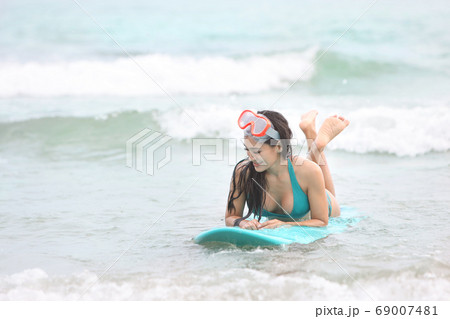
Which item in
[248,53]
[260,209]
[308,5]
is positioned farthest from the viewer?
[308,5]

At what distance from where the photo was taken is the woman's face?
177 inches

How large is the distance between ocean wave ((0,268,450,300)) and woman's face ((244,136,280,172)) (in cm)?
95

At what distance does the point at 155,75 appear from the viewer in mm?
14344

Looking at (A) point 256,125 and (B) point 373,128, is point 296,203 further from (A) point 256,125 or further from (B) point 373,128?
(B) point 373,128

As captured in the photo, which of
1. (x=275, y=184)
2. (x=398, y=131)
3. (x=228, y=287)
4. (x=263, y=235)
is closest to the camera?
(x=228, y=287)

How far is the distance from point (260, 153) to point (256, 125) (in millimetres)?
252

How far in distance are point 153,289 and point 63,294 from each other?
1.99ft

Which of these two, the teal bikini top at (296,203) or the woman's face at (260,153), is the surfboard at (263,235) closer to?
the teal bikini top at (296,203)

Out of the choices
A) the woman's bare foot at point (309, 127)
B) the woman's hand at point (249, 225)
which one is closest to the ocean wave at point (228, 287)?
the woman's hand at point (249, 225)

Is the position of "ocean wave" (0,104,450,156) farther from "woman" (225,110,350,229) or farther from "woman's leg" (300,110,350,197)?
"woman" (225,110,350,229)

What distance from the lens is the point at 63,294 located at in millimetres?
3805

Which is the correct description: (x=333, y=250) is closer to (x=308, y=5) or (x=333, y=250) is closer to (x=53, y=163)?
(x=53, y=163)

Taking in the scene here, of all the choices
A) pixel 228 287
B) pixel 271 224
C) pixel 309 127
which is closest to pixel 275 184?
pixel 271 224

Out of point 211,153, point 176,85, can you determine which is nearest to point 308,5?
point 176,85
